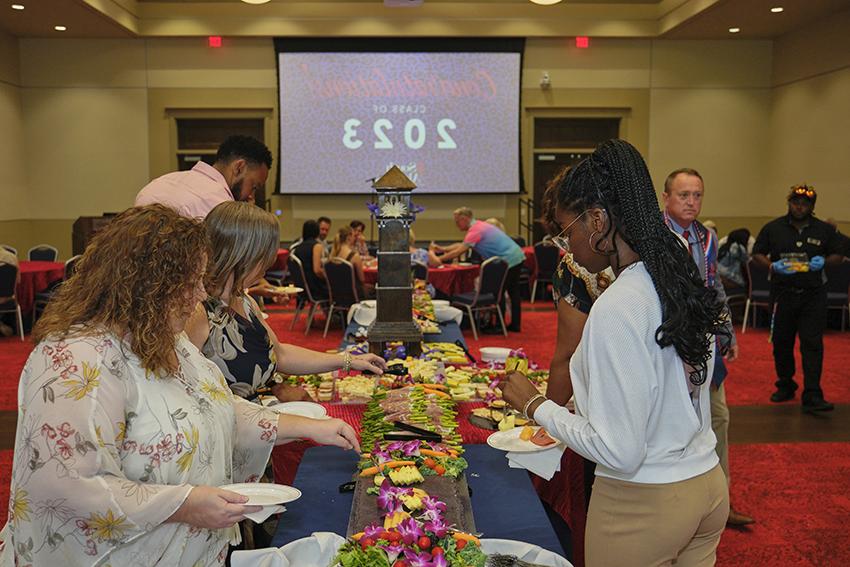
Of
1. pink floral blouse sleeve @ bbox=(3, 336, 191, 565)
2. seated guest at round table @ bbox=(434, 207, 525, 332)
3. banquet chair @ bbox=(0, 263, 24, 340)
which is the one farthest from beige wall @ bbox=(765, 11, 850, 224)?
pink floral blouse sleeve @ bbox=(3, 336, 191, 565)

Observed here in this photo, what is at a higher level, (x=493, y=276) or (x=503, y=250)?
(x=503, y=250)

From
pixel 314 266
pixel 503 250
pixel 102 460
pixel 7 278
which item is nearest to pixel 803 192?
pixel 503 250

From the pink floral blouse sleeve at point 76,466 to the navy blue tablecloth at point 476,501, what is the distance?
18.9 inches

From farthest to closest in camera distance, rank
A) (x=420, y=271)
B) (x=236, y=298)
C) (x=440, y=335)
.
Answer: (x=420, y=271) < (x=440, y=335) < (x=236, y=298)

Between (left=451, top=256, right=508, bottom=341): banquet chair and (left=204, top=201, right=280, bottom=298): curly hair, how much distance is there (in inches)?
206

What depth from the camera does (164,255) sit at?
1381 millimetres

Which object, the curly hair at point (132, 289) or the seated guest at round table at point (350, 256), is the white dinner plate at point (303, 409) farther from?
the seated guest at round table at point (350, 256)

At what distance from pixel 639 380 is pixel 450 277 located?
656 cm

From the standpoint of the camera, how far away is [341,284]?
743 centimetres

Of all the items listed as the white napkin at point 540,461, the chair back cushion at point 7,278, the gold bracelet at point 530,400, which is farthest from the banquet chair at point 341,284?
the gold bracelet at point 530,400

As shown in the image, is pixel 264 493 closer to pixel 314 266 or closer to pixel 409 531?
pixel 409 531

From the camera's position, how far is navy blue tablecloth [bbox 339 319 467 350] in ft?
13.4

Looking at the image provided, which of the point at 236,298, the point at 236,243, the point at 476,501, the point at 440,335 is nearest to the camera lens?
the point at 476,501

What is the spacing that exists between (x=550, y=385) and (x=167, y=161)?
35.2ft
